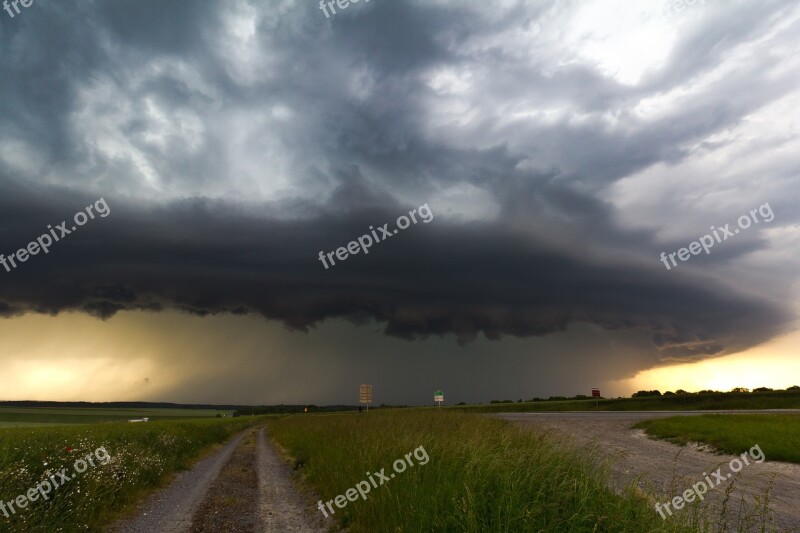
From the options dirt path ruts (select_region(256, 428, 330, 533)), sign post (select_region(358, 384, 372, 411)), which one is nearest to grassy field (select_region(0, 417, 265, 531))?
dirt path ruts (select_region(256, 428, 330, 533))

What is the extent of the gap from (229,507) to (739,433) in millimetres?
21857

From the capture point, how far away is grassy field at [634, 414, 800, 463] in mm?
17156

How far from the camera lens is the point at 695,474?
14844mm

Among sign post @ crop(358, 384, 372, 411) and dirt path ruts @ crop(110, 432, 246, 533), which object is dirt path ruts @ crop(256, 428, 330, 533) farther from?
sign post @ crop(358, 384, 372, 411)

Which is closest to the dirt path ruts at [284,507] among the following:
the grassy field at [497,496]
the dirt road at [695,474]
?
the grassy field at [497,496]

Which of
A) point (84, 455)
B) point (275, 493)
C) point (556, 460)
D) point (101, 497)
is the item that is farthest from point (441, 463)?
point (84, 455)

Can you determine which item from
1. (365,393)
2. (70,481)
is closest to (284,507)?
(70,481)

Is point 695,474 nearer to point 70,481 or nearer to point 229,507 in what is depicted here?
point 229,507

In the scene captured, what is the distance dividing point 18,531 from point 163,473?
46.8 ft

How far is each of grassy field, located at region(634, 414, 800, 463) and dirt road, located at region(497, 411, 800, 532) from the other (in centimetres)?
57

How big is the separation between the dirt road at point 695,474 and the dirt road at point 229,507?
345 inches

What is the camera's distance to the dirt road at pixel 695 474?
29.6 ft

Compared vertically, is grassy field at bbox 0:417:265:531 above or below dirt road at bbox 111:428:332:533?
above

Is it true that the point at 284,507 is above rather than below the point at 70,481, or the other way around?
below
